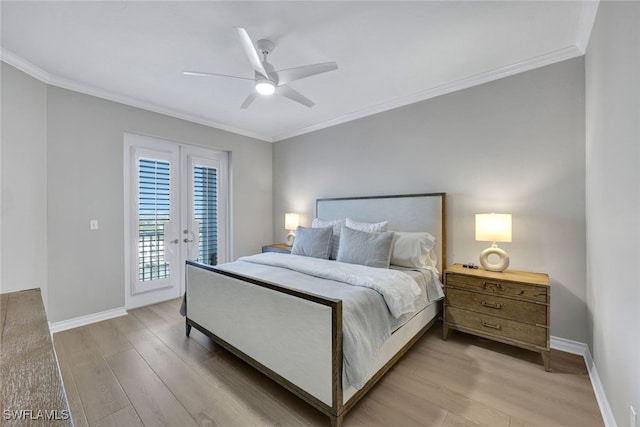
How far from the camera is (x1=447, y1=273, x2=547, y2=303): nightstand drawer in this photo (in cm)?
216

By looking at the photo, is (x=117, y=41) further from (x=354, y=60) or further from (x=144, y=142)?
(x=354, y=60)

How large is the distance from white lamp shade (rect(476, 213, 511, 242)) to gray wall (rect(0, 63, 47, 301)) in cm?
437

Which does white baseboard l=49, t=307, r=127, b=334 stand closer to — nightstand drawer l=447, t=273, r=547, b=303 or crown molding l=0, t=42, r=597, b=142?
crown molding l=0, t=42, r=597, b=142

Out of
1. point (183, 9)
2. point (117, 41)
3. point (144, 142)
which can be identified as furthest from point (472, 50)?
point (144, 142)

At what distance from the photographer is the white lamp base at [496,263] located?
8.14 feet

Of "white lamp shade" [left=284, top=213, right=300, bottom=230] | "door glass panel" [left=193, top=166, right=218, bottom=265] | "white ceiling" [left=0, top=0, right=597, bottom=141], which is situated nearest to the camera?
"white ceiling" [left=0, top=0, right=597, bottom=141]

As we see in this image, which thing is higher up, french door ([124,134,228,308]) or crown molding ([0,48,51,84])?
crown molding ([0,48,51,84])

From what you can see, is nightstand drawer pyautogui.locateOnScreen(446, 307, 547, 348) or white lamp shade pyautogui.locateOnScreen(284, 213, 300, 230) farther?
white lamp shade pyautogui.locateOnScreen(284, 213, 300, 230)

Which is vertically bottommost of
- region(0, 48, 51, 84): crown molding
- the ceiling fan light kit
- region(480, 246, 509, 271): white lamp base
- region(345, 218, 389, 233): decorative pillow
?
region(480, 246, 509, 271): white lamp base

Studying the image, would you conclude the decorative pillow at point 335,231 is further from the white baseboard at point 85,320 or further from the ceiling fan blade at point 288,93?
the white baseboard at point 85,320

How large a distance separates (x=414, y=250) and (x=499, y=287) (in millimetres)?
788

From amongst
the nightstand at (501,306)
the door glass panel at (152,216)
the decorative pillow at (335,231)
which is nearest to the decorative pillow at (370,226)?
the decorative pillow at (335,231)

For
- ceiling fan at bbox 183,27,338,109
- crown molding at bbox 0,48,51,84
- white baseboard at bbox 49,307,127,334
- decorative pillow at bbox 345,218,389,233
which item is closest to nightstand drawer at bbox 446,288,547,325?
decorative pillow at bbox 345,218,389,233

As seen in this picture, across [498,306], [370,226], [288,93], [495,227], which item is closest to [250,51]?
[288,93]
